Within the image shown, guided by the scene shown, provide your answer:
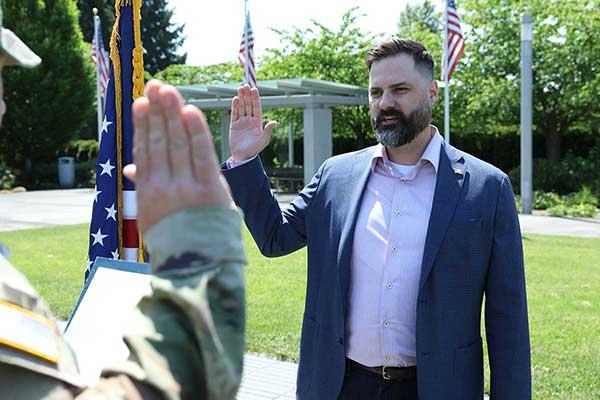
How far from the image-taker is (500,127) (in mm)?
25641

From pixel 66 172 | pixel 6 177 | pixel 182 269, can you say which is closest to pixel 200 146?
pixel 182 269

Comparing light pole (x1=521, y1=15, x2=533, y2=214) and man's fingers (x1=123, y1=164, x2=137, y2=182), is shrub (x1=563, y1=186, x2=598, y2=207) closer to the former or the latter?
light pole (x1=521, y1=15, x2=533, y2=214)

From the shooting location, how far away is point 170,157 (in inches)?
37.2

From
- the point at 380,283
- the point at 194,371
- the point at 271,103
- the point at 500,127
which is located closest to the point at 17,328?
the point at 194,371

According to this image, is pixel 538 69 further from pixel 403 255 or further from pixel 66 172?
pixel 403 255

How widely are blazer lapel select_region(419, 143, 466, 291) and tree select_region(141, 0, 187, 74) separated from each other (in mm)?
49442

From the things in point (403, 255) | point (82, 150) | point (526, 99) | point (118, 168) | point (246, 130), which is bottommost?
point (403, 255)

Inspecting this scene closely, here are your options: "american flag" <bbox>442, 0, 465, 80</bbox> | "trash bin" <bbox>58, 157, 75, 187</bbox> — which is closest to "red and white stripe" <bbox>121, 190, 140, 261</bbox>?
"american flag" <bbox>442, 0, 465, 80</bbox>

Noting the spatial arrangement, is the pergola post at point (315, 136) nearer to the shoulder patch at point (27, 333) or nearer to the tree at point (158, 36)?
the shoulder patch at point (27, 333)

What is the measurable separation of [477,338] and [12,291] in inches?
78.3

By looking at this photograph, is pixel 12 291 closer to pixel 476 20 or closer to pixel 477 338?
pixel 477 338

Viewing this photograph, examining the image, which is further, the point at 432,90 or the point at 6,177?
the point at 6,177

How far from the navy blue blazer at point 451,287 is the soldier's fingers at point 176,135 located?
5.80ft

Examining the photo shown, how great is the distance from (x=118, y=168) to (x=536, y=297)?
19.6 ft
